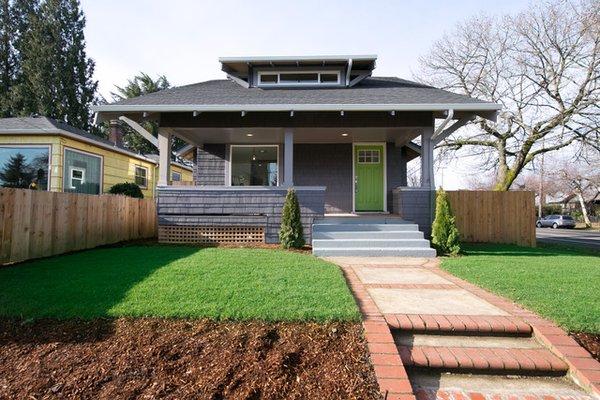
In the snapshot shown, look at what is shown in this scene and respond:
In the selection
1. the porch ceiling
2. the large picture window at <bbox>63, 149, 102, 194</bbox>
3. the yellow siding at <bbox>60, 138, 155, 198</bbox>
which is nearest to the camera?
the porch ceiling

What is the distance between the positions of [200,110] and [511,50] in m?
17.1

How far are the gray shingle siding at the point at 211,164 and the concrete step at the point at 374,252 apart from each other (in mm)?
5188

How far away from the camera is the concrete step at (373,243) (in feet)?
24.3

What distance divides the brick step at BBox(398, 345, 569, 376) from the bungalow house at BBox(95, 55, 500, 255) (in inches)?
172

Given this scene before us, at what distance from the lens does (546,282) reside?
4.62 m

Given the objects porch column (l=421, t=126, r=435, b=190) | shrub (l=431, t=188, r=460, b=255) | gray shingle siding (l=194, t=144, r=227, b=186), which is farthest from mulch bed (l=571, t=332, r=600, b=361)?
gray shingle siding (l=194, t=144, r=227, b=186)

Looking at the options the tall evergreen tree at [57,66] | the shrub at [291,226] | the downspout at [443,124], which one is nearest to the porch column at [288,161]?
the shrub at [291,226]

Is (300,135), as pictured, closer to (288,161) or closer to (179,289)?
(288,161)

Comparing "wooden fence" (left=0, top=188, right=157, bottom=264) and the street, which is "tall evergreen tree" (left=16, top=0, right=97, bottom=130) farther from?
the street

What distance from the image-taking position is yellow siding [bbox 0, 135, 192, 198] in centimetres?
1095

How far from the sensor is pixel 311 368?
2.50 meters

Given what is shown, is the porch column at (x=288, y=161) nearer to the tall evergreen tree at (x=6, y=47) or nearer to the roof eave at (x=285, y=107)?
the roof eave at (x=285, y=107)

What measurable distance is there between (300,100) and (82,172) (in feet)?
29.2

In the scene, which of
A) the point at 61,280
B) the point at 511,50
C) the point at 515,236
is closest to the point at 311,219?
the point at 61,280
